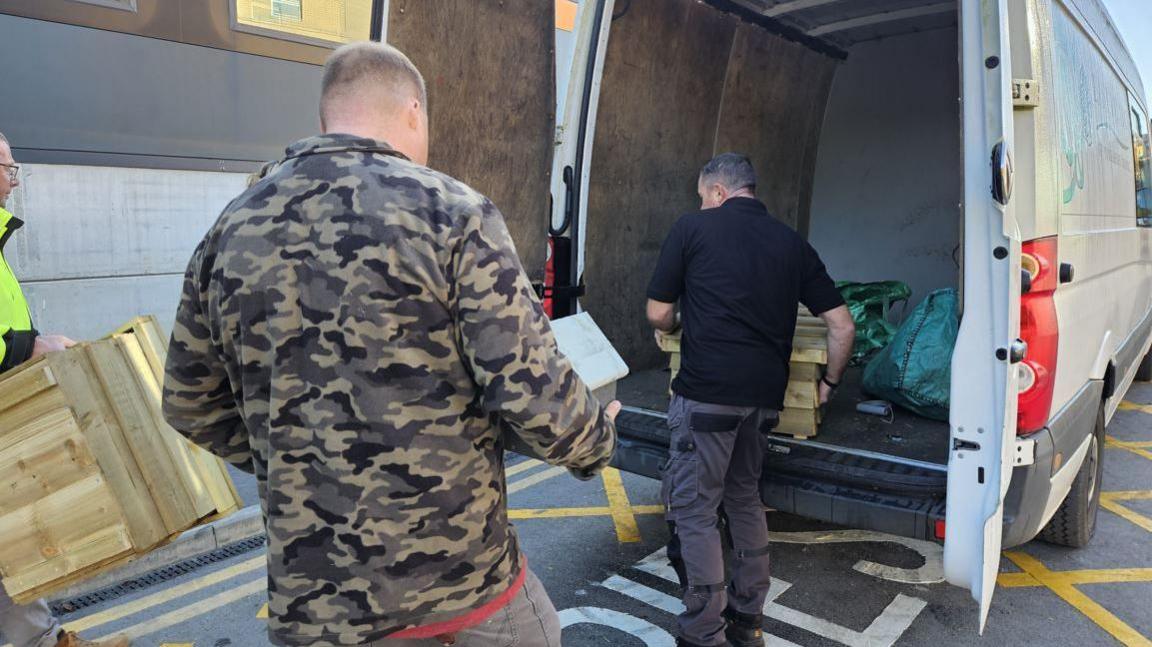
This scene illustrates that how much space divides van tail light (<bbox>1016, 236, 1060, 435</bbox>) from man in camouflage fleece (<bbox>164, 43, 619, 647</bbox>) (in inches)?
71.9

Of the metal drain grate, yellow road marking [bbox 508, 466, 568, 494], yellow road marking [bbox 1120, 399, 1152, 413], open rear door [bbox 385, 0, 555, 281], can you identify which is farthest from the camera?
yellow road marking [bbox 1120, 399, 1152, 413]

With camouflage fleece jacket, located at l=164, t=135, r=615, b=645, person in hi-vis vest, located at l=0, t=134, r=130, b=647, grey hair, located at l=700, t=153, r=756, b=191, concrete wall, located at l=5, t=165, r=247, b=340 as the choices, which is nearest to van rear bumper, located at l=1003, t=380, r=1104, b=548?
grey hair, located at l=700, t=153, r=756, b=191

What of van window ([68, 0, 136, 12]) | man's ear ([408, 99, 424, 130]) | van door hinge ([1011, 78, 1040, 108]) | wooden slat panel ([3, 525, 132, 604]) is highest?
van window ([68, 0, 136, 12])

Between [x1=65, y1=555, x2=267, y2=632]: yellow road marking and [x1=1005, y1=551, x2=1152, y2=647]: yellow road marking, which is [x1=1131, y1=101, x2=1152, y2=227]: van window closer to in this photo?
[x1=1005, y1=551, x2=1152, y2=647]: yellow road marking

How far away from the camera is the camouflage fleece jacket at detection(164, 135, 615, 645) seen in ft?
4.48

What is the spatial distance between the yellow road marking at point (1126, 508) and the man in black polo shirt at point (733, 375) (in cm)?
276

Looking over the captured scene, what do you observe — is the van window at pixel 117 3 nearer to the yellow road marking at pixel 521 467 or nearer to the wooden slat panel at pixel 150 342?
the wooden slat panel at pixel 150 342

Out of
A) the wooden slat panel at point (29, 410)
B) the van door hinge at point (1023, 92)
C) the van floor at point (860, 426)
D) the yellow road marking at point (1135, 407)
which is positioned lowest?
the yellow road marking at point (1135, 407)

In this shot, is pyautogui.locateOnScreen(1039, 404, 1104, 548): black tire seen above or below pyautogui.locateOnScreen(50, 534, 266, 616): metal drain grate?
above

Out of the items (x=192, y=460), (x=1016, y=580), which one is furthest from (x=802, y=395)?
(x=192, y=460)

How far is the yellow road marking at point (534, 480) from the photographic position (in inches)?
196

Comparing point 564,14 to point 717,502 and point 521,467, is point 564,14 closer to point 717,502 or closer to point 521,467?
point 521,467

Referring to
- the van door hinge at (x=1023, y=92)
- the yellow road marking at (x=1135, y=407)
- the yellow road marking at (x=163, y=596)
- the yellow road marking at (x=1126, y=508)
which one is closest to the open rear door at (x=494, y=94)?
the van door hinge at (x=1023, y=92)

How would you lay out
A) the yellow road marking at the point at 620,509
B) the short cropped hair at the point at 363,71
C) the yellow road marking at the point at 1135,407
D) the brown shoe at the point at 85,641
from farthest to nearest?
the yellow road marking at the point at 1135,407 → the yellow road marking at the point at 620,509 → the brown shoe at the point at 85,641 → the short cropped hair at the point at 363,71
